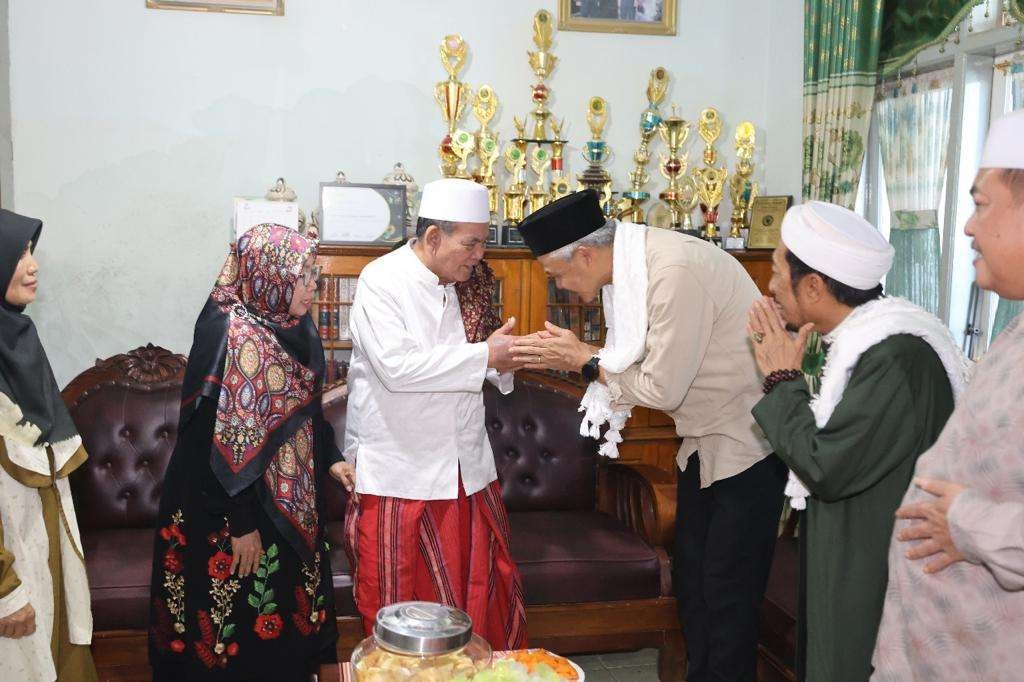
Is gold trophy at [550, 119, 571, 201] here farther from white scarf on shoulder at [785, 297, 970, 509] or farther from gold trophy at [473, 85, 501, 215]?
white scarf on shoulder at [785, 297, 970, 509]

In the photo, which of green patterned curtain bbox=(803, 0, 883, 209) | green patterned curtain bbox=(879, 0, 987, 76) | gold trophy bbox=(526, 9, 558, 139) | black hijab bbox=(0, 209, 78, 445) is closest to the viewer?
black hijab bbox=(0, 209, 78, 445)

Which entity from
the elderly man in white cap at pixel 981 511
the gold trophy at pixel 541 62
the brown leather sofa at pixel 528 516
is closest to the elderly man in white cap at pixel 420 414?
the brown leather sofa at pixel 528 516

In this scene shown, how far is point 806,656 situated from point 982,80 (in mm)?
2783

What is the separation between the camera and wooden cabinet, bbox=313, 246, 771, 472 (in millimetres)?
4059

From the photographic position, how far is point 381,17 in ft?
14.7

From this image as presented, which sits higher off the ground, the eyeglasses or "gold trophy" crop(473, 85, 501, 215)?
"gold trophy" crop(473, 85, 501, 215)

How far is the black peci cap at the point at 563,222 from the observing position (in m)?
2.50

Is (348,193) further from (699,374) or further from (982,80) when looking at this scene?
(982,80)

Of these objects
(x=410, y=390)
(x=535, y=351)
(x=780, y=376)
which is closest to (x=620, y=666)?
(x=535, y=351)

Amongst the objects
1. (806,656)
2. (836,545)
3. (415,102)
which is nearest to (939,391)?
(836,545)

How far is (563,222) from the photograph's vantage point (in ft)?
8.25

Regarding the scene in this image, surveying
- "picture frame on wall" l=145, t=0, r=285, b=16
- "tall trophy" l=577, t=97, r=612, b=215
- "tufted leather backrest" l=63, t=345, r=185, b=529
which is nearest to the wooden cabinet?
"tall trophy" l=577, t=97, r=612, b=215

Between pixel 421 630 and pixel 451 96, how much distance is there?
3.24 m

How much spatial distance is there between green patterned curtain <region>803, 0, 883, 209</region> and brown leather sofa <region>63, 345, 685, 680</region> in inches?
62.1
